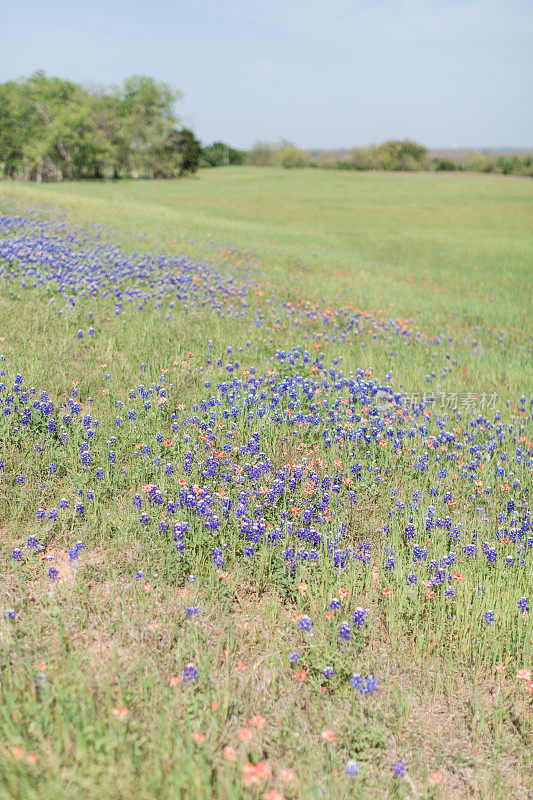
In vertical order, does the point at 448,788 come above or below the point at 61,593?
below

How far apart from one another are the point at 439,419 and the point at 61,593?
4554mm

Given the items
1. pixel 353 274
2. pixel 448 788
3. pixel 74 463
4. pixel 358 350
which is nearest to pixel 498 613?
pixel 448 788

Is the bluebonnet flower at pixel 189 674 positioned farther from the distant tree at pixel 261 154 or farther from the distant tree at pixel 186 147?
the distant tree at pixel 261 154

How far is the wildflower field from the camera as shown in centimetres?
236

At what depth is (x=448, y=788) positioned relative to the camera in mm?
2434

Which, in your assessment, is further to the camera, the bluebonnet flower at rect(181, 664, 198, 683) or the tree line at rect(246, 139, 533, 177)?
the tree line at rect(246, 139, 533, 177)

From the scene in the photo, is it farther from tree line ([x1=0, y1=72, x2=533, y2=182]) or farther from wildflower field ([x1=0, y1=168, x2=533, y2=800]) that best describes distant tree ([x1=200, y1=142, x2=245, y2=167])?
wildflower field ([x1=0, y1=168, x2=533, y2=800])

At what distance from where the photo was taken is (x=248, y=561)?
136 inches

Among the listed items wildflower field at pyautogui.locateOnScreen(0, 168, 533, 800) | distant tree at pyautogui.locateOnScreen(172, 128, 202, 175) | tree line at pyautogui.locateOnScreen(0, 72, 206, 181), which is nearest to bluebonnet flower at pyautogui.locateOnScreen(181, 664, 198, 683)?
wildflower field at pyautogui.locateOnScreen(0, 168, 533, 800)

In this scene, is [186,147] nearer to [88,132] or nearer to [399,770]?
[88,132]

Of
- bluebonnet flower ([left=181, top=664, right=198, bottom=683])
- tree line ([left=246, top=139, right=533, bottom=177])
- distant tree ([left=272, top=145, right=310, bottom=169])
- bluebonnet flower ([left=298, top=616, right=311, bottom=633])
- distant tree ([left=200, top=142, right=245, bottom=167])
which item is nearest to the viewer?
bluebonnet flower ([left=181, top=664, right=198, bottom=683])

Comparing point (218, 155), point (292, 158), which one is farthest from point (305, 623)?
point (218, 155)

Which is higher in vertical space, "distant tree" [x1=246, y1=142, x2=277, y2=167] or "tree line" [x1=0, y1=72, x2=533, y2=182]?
"distant tree" [x1=246, y1=142, x2=277, y2=167]

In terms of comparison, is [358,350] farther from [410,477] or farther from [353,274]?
[353,274]
